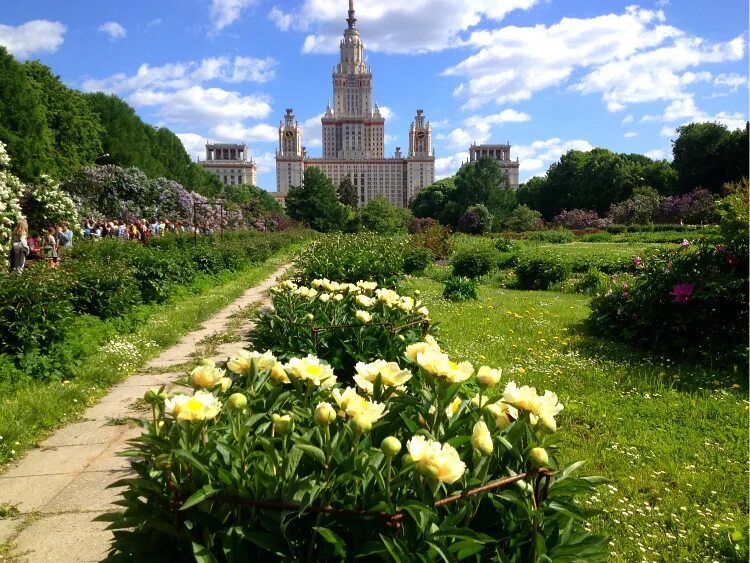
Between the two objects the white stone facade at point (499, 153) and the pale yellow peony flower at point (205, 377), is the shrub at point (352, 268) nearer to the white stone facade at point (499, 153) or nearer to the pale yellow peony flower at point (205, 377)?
the pale yellow peony flower at point (205, 377)

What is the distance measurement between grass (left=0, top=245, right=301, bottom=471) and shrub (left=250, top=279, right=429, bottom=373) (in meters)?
1.54

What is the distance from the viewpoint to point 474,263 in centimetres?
1387

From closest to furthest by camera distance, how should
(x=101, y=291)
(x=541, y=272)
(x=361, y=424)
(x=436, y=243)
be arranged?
(x=361, y=424)
(x=101, y=291)
(x=541, y=272)
(x=436, y=243)

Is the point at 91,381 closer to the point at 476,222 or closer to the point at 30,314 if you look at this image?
the point at 30,314

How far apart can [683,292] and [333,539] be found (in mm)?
4993

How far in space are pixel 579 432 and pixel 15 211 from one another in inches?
522

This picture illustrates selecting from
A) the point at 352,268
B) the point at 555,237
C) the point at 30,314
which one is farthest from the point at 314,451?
the point at 555,237

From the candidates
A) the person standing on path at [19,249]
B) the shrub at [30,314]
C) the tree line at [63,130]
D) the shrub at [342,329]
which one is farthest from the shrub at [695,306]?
the tree line at [63,130]

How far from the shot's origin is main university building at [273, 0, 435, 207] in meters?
122

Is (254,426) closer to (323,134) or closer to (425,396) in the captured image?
(425,396)

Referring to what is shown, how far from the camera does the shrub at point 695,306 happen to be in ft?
17.2

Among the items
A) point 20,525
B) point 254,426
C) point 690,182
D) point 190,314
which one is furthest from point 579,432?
point 690,182

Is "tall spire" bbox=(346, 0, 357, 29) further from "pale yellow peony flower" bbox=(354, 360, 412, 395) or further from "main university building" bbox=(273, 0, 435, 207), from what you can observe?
"pale yellow peony flower" bbox=(354, 360, 412, 395)

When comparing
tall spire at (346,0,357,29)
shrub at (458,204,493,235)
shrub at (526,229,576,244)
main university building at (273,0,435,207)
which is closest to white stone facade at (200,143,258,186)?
main university building at (273,0,435,207)
